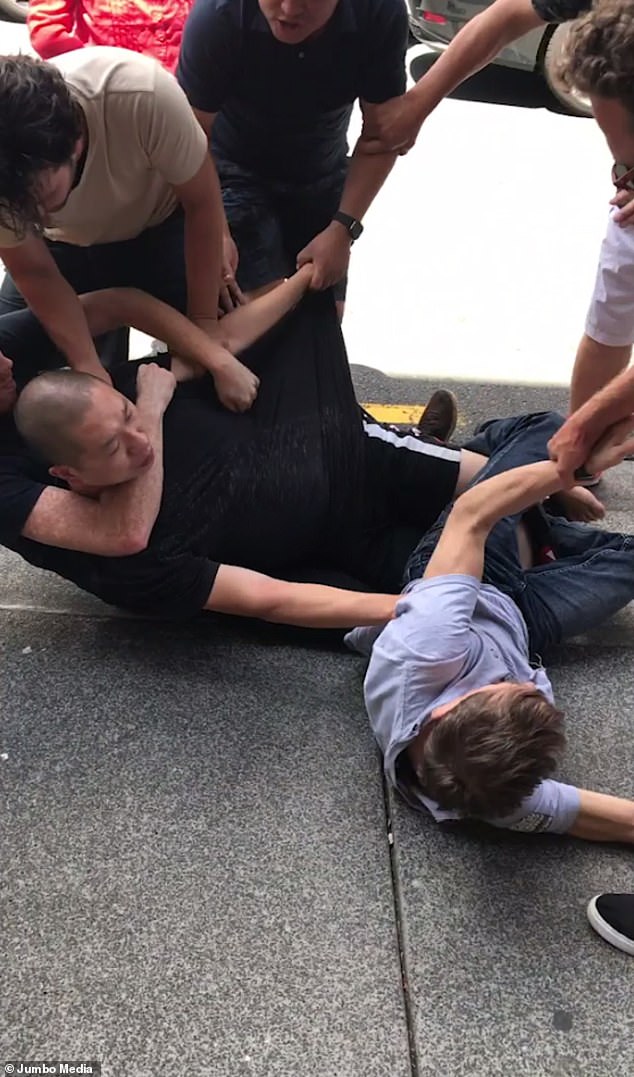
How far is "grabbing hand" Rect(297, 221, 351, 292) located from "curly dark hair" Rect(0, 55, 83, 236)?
33.2 inches

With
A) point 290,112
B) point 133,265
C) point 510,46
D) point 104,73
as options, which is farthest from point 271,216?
point 510,46

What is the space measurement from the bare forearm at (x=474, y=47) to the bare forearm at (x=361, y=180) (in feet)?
0.52

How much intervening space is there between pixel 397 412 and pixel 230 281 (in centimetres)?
97

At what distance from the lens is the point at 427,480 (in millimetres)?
2369

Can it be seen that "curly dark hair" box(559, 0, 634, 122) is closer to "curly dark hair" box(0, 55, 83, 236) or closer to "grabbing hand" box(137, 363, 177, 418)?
"curly dark hair" box(0, 55, 83, 236)

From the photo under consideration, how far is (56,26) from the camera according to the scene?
276 cm

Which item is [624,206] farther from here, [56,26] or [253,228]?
[56,26]

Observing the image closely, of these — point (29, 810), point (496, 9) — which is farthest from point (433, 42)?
point (29, 810)

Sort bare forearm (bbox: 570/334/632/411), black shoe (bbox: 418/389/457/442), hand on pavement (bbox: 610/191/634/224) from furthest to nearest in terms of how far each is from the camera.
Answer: black shoe (bbox: 418/389/457/442) → bare forearm (bbox: 570/334/632/411) → hand on pavement (bbox: 610/191/634/224)

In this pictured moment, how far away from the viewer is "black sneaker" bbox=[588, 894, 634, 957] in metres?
1.64

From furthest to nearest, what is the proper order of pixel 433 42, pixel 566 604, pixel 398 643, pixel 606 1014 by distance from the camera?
1. pixel 433 42
2. pixel 566 604
3. pixel 398 643
4. pixel 606 1014

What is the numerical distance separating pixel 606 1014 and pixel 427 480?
1.30 metres

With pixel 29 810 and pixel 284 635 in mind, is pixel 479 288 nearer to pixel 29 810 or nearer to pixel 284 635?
pixel 284 635

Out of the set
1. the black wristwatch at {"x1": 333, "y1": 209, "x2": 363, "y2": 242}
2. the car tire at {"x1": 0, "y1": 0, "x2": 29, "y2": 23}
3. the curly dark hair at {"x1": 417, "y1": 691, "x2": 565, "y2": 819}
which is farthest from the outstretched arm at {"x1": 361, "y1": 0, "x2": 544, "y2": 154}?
the car tire at {"x1": 0, "y1": 0, "x2": 29, "y2": 23}
